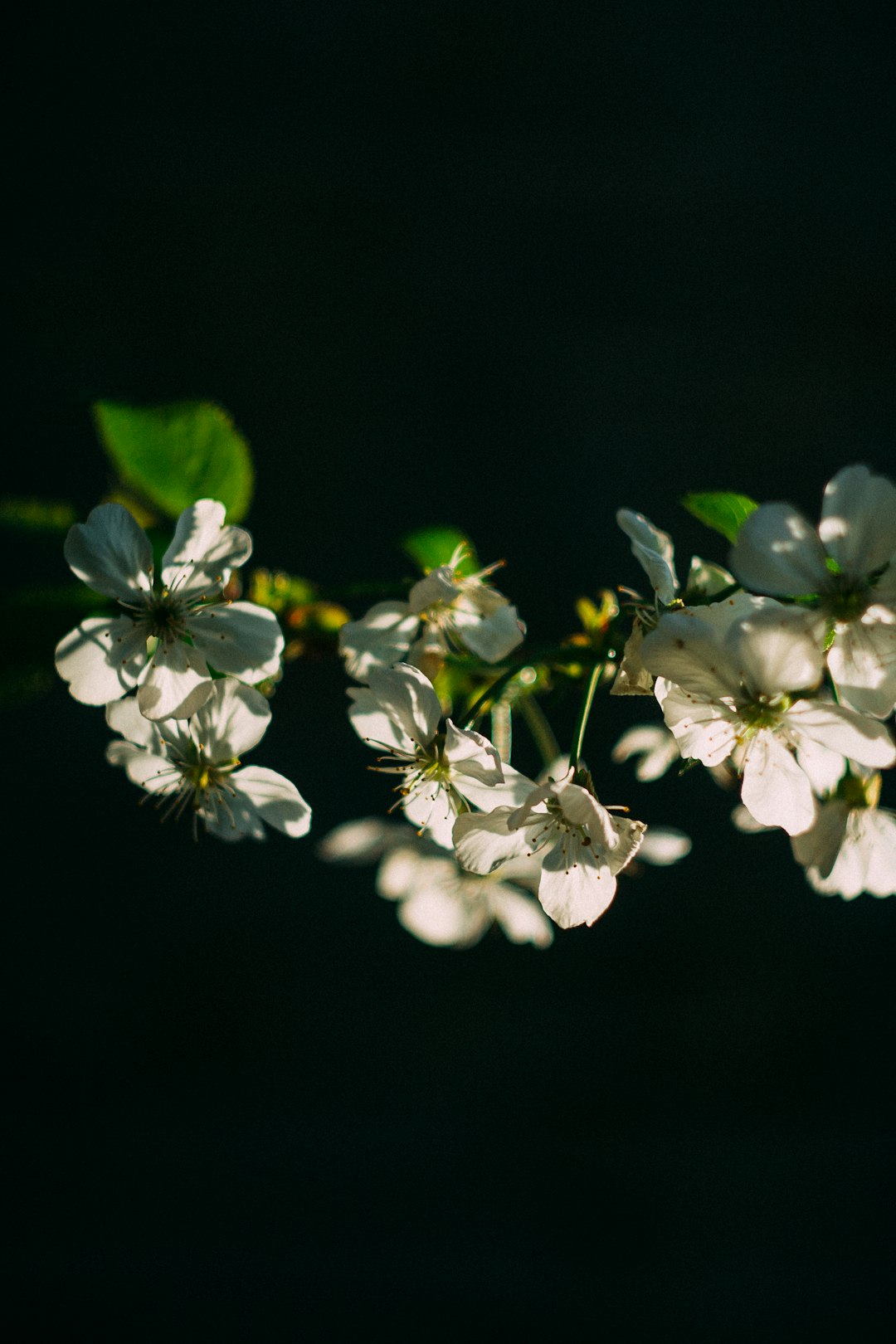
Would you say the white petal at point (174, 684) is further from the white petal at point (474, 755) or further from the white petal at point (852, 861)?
the white petal at point (852, 861)

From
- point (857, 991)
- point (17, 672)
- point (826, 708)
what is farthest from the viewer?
point (857, 991)

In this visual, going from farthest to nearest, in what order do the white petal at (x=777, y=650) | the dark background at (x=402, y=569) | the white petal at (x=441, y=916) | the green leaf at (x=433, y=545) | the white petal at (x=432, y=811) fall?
1. the dark background at (x=402, y=569)
2. the white petal at (x=441, y=916)
3. the green leaf at (x=433, y=545)
4. the white petal at (x=432, y=811)
5. the white petal at (x=777, y=650)

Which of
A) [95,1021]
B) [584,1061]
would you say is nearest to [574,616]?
[584,1061]

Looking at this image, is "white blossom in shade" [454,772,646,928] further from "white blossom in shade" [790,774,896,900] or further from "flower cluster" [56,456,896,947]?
"white blossom in shade" [790,774,896,900]

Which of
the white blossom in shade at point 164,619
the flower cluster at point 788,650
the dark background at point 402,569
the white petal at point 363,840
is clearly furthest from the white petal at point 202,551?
the dark background at point 402,569

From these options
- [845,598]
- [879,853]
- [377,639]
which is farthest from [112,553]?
[879,853]

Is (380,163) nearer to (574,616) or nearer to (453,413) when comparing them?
(453,413)
